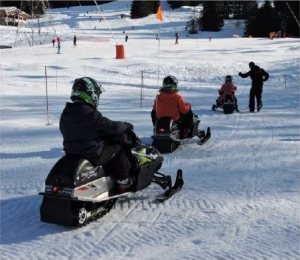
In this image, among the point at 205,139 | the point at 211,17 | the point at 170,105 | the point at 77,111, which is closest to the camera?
the point at 77,111

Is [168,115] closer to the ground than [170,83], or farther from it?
closer to the ground

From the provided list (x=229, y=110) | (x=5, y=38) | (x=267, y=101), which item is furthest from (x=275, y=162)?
(x=5, y=38)

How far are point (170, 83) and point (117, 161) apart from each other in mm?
3658

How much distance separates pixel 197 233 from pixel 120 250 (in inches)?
36.3

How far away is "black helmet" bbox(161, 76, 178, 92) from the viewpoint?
29.2 feet

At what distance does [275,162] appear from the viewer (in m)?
8.08

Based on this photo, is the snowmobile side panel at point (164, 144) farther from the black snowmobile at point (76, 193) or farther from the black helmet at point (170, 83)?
the black snowmobile at point (76, 193)

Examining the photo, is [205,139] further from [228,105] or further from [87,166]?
[87,166]

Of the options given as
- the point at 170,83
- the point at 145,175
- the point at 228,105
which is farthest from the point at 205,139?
the point at 228,105

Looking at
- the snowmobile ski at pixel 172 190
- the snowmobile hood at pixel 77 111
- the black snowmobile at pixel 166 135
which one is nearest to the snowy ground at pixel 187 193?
the snowmobile ski at pixel 172 190

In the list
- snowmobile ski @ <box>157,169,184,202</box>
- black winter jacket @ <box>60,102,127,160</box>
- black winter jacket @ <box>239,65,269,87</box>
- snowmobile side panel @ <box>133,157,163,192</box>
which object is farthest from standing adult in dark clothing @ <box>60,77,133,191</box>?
black winter jacket @ <box>239,65,269,87</box>

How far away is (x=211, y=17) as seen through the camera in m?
74.3

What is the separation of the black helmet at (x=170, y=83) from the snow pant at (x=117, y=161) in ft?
11.2

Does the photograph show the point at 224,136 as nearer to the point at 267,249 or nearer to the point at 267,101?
the point at 267,249
